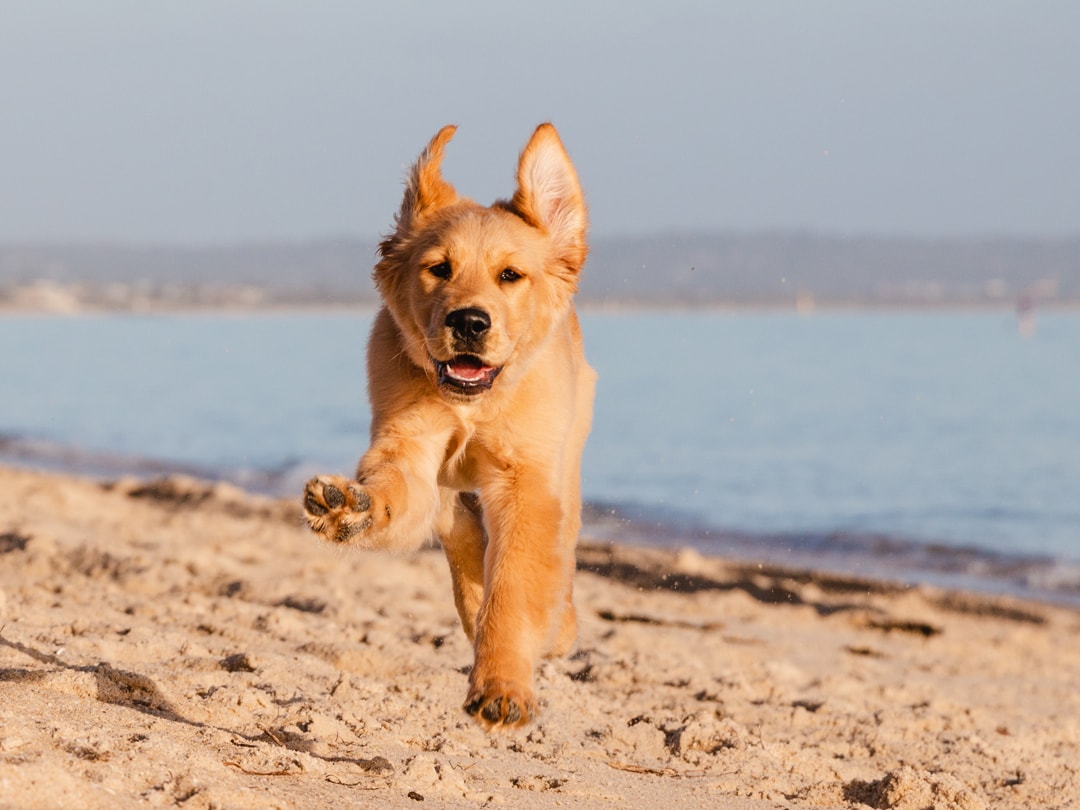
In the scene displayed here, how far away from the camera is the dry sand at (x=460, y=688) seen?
10.5ft

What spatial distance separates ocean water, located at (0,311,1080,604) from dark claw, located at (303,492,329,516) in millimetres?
6393

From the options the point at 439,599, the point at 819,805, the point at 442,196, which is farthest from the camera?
the point at 439,599

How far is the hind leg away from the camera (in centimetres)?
441

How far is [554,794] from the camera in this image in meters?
3.42

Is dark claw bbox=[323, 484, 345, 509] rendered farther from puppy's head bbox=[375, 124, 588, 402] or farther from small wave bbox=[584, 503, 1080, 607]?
small wave bbox=[584, 503, 1080, 607]

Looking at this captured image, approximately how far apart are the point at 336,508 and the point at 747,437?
13.3 metres

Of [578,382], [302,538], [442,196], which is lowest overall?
[302,538]

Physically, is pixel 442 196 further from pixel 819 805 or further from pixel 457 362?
pixel 819 805

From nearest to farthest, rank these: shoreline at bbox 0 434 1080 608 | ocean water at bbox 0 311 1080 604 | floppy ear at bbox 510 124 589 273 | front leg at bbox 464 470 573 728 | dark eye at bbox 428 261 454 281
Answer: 1. front leg at bbox 464 470 573 728
2. dark eye at bbox 428 261 454 281
3. floppy ear at bbox 510 124 589 273
4. shoreline at bbox 0 434 1080 608
5. ocean water at bbox 0 311 1080 604

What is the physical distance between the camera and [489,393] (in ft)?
12.7

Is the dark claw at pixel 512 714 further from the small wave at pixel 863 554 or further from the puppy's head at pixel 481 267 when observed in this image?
the small wave at pixel 863 554

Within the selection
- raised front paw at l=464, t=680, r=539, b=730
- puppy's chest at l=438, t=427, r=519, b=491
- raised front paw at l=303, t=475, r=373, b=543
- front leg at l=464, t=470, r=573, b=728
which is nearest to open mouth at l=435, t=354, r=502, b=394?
puppy's chest at l=438, t=427, r=519, b=491

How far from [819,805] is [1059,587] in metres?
5.79

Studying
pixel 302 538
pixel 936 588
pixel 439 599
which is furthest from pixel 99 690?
pixel 936 588
